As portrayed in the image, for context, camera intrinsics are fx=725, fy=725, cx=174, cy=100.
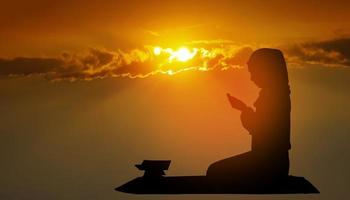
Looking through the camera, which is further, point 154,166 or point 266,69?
point 266,69

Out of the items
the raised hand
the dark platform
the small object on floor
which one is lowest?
the dark platform

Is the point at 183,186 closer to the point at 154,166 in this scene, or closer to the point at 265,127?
the point at 154,166

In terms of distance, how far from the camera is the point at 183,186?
53.4 feet

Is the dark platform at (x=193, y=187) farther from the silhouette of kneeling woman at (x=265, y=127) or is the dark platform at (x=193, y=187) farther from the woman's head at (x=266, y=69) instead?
the woman's head at (x=266, y=69)

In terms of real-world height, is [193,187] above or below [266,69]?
below

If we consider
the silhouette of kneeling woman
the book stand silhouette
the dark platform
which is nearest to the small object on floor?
the book stand silhouette

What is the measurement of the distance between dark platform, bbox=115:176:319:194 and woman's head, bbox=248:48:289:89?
2.27m

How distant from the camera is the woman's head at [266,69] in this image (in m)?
16.6

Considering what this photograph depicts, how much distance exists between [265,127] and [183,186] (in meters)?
2.30

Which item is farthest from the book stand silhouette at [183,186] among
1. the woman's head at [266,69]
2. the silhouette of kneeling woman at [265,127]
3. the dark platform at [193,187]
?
the woman's head at [266,69]

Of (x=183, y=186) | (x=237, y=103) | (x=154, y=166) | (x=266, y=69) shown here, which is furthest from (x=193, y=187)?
(x=266, y=69)

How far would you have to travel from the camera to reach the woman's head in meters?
16.6

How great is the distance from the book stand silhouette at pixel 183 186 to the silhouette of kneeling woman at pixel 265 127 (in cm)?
14

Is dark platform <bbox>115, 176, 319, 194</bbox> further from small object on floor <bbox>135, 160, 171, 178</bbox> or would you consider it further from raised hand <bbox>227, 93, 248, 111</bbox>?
raised hand <bbox>227, 93, 248, 111</bbox>
